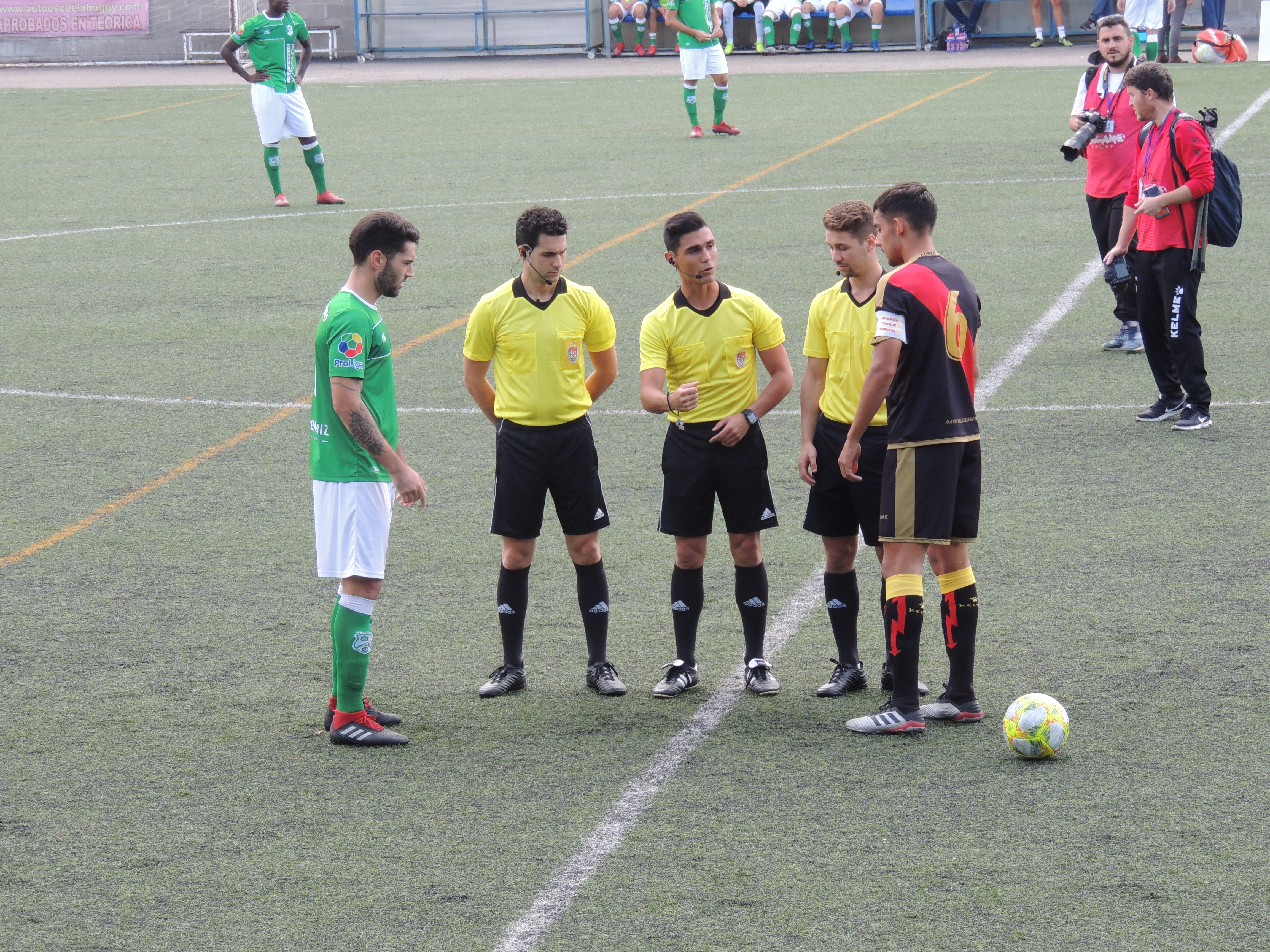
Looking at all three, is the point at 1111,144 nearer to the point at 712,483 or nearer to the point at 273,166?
the point at 712,483

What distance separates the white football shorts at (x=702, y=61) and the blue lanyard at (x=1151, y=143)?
1329 cm

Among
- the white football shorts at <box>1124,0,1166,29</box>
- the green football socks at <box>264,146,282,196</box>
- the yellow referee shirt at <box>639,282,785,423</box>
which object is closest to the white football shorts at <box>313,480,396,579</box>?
the yellow referee shirt at <box>639,282,785,423</box>

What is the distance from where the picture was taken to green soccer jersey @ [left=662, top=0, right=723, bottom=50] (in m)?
22.1

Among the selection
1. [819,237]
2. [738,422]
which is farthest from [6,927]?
[819,237]

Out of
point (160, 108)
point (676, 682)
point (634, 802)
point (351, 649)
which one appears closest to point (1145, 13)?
point (160, 108)

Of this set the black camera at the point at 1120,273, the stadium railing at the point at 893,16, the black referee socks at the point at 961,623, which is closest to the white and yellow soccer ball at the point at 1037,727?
the black referee socks at the point at 961,623

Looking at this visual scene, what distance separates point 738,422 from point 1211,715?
2035mm

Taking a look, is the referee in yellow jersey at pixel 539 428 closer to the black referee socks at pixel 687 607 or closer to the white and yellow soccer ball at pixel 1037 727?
the black referee socks at pixel 687 607

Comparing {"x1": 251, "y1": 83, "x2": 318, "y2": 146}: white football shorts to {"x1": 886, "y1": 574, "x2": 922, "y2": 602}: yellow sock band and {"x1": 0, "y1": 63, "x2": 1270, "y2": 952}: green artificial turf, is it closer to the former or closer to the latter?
{"x1": 0, "y1": 63, "x2": 1270, "y2": 952}: green artificial turf

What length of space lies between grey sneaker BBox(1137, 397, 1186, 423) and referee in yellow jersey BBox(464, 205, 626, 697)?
15.2 feet

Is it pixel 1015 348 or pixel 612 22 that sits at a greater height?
pixel 612 22

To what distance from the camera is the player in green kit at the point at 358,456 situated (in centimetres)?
569

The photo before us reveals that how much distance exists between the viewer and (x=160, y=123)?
27328 millimetres

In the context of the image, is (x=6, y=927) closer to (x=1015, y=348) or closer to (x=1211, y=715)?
(x=1211, y=715)
